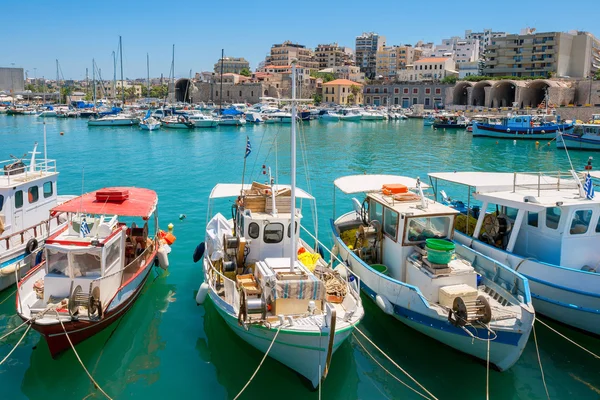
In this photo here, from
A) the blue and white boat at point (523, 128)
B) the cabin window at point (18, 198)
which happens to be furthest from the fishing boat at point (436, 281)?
the blue and white boat at point (523, 128)

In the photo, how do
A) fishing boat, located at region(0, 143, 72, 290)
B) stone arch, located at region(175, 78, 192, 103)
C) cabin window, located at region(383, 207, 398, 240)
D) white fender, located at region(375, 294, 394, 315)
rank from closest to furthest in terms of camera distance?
1. white fender, located at region(375, 294, 394, 315)
2. cabin window, located at region(383, 207, 398, 240)
3. fishing boat, located at region(0, 143, 72, 290)
4. stone arch, located at region(175, 78, 192, 103)

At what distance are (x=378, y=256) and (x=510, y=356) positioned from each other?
429 centimetres

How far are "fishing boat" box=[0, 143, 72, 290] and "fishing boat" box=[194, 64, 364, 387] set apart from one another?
5316 millimetres

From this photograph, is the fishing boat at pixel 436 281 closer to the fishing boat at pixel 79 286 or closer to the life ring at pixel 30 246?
the fishing boat at pixel 79 286

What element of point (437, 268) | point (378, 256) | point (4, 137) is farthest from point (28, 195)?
point (4, 137)

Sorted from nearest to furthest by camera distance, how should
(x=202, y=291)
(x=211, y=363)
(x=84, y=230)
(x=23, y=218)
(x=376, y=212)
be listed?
(x=211, y=363) < (x=84, y=230) < (x=202, y=291) < (x=376, y=212) < (x=23, y=218)

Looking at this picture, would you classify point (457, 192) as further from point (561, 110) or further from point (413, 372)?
point (561, 110)

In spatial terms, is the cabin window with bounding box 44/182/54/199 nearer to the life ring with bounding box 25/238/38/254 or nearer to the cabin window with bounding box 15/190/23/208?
the cabin window with bounding box 15/190/23/208

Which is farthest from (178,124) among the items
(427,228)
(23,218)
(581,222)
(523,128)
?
(581,222)

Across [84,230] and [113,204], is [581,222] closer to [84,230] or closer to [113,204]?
[84,230]

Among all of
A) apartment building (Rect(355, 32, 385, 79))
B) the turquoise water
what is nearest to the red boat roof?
the turquoise water

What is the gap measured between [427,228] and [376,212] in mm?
1839

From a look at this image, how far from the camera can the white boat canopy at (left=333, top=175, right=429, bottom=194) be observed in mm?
15062

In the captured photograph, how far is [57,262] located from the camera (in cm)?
1102
